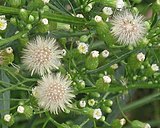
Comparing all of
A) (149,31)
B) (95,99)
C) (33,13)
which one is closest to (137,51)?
(149,31)

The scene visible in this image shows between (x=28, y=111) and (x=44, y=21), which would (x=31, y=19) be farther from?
(x=28, y=111)


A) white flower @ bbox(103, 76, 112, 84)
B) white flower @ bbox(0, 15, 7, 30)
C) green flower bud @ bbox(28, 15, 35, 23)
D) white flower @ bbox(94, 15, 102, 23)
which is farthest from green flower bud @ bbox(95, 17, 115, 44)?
white flower @ bbox(0, 15, 7, 30)

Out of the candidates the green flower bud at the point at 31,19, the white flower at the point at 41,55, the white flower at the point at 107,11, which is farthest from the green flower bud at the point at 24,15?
the white flower at the point at 107,11

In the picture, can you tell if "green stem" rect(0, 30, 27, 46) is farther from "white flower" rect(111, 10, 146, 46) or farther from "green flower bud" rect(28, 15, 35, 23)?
"white flower" rect(111, 10, 146, 46)

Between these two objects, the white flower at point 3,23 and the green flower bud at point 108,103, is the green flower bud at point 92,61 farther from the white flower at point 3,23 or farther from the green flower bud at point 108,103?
the white flower at point 3,23

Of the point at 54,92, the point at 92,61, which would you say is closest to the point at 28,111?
the point at 54,92

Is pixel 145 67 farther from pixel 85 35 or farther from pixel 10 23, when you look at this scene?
pixel 10 23
